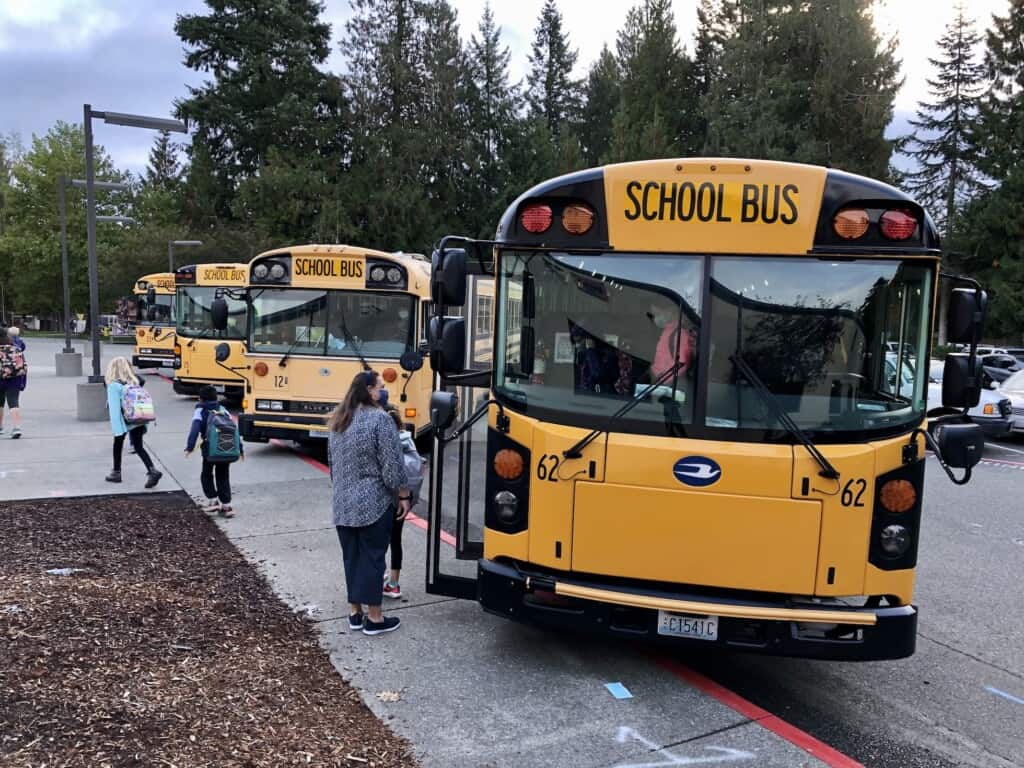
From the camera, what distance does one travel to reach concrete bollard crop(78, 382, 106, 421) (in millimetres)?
14250

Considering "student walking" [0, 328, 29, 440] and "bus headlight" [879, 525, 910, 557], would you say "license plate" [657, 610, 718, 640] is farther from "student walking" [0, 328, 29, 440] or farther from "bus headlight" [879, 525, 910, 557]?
"student walking" [0, 328, 29, 440]

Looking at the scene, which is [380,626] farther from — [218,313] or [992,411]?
[992,411]

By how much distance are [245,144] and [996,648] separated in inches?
1808

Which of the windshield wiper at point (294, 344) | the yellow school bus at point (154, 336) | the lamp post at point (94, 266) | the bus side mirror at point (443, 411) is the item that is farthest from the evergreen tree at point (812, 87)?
the bus side mirror at point (443, 411)

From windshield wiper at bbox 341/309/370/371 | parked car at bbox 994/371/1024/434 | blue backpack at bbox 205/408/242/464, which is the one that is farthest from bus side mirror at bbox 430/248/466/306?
parked car at bbox 994/371/1024/434

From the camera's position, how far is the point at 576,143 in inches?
1735

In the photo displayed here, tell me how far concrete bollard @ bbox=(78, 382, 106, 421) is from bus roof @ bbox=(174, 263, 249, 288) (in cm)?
569

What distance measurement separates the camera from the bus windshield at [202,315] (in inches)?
700

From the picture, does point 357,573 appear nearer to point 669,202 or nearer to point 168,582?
A: point 168,582

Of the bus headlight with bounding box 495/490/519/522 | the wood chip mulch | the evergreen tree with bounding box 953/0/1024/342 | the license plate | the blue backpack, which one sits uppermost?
the evergreen tree with bounding box 953/0/1024/342

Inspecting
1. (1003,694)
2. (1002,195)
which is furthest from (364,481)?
(1002,195)

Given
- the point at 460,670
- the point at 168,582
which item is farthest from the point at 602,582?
the point at 168,582

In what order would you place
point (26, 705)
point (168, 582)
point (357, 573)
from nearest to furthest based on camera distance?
point (26, 705) → point (357, 573) → point (168, 582)

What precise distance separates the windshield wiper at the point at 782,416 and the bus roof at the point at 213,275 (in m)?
17.2
